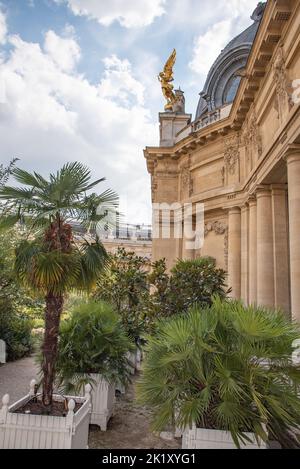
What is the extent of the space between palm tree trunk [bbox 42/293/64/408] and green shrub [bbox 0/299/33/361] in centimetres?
840

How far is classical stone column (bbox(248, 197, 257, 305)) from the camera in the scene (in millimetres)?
12727

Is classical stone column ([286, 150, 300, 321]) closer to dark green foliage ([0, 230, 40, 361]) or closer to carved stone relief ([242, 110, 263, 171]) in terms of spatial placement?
carved stone relief ([242, 110, 263, 171])

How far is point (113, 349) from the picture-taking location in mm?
7047

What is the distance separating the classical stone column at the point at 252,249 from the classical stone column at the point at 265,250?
98 centimetres

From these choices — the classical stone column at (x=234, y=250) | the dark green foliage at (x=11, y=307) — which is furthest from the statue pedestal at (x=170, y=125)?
the dark green foliage at (x=11, y=307)

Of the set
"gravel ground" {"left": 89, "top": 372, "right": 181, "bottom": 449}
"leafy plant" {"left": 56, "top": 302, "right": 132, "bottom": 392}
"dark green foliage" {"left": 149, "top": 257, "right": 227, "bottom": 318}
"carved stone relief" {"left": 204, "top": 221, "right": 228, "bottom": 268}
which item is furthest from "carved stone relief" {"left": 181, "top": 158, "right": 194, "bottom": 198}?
"gravel ground" {"left": 89, "top": 372, "right": 181, "bottom": 449}

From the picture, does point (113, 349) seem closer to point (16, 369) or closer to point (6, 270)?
point (6, 270)

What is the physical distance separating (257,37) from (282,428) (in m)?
10.1

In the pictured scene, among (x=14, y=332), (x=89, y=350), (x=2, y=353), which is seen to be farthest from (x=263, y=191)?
(x=14, y=332)

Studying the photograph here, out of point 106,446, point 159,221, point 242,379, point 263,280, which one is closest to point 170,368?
point 242,379

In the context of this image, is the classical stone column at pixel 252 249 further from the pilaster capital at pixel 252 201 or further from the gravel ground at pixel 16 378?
the gravel ground at pixel 16 378

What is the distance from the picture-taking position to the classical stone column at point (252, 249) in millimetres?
12727

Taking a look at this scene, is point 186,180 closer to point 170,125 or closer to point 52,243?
point 170,125

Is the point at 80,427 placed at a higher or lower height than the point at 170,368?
lower
